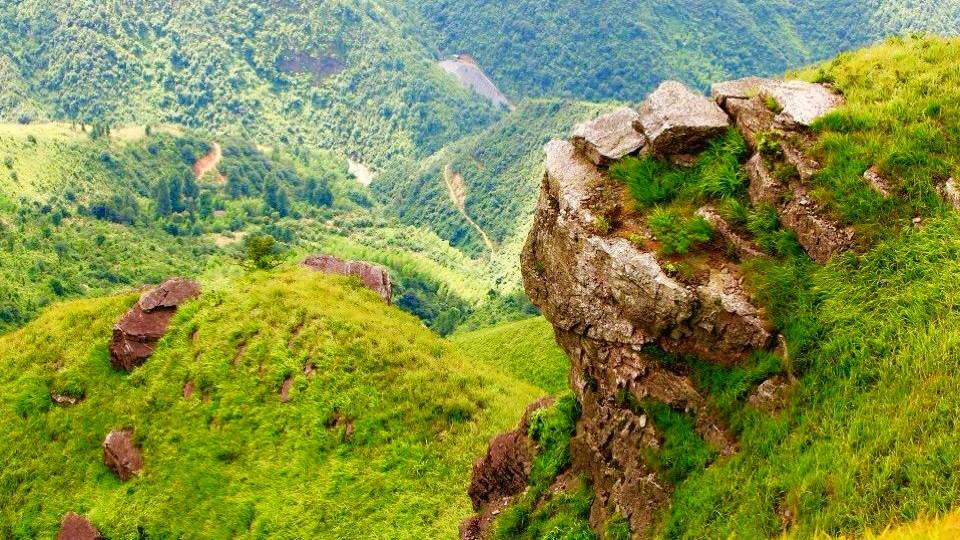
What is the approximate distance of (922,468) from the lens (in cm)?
934

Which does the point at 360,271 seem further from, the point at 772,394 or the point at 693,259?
the point at 772,394

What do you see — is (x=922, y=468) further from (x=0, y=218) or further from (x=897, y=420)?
(x=0, y=218)

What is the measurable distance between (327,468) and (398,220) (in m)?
162

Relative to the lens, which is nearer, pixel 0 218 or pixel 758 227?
pixel 758 227

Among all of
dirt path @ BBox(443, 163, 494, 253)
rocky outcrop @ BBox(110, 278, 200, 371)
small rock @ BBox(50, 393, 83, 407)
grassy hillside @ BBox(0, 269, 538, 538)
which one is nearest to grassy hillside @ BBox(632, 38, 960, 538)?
→ grassy hillside @ BBox(0, 269, 538, 538)

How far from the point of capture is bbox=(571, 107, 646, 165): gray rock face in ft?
48.7

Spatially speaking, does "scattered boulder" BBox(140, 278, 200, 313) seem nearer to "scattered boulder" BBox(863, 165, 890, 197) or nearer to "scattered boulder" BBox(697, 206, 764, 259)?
"scattered boulder" BBox(697, 206, 764, 259)

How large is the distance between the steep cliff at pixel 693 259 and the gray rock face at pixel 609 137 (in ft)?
0.11

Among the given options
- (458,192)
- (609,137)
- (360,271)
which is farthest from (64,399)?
(458,192)

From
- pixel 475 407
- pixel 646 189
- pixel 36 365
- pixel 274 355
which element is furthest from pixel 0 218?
pixel 646 189

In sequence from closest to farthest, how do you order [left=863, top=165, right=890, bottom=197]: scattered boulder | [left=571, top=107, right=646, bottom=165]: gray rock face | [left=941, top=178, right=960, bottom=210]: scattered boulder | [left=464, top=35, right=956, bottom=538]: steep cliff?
1. [left=941, top=178, right=960, bottom=210]: scattered boulder
2. [left=464, top=35, right=956, bottom=538]: steep cliff
3. [left=863, top=165, right=890, bottom=197]: scattered boulder
4. [left=571, top=107, right=646, bottom=165]: gray rock face

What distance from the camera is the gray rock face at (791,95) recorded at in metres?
13.6

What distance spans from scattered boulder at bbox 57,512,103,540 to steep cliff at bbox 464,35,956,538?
1900cm

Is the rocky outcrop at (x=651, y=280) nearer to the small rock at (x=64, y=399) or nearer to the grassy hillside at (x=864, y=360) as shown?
the grassy hillside at (x=864, y=360)
